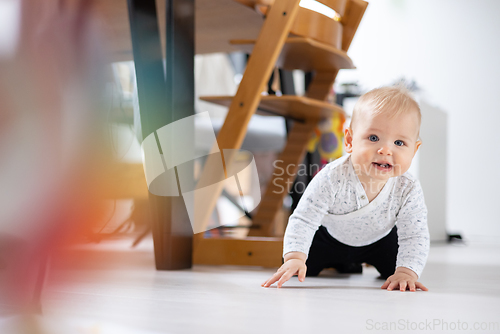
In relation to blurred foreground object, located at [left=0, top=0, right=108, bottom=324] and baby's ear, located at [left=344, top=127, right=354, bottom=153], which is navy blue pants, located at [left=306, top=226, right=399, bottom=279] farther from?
blurred foreground object, located at [left=0, top=0, right=108, bottom=324]

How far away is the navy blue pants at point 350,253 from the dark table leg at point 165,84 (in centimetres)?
28

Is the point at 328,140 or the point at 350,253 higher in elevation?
the point at 328,140

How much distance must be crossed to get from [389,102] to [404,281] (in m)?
0.30

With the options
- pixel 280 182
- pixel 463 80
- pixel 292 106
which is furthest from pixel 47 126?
pixel 463 80

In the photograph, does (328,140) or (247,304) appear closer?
(247,304)

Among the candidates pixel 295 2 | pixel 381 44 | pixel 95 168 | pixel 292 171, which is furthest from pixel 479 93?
pixel 95 168

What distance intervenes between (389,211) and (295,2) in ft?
1.60

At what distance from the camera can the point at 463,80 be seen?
321 centimetres

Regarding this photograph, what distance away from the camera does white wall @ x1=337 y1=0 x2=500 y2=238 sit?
3.10 metres

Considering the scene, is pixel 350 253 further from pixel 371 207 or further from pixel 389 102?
pixel 389 102

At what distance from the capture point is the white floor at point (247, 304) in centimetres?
52

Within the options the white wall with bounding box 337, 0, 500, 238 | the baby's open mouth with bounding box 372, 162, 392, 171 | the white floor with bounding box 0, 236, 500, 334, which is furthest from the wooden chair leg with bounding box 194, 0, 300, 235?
the white wall with bounding box 337, 0, 500, 238

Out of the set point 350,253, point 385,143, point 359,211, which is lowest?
point 350,253

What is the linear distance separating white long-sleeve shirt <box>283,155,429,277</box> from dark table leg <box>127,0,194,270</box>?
283 millimetres
